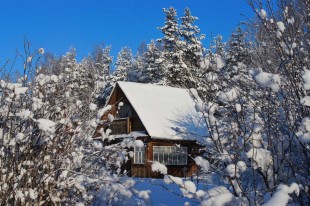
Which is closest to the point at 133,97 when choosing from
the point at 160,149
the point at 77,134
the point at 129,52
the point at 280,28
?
the point at 160,149

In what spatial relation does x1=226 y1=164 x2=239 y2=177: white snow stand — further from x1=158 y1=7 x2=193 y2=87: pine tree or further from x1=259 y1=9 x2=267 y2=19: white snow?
x1=158 y1=7 x2=193 y2=87: pine tree

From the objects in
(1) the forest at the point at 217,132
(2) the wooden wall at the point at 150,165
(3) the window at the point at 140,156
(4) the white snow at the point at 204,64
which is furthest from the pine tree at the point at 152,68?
(4) the white snow at the point at 204,64

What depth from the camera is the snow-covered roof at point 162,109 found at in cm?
2358

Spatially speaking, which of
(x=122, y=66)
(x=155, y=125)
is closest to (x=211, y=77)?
(x=155, y=125)

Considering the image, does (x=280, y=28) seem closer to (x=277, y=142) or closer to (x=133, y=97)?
(x=277, y=142)

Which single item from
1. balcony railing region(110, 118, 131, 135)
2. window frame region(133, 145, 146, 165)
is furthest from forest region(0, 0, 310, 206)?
balcony railing region(110, 118, 131, 135)

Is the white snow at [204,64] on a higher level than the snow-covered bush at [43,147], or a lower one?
higher

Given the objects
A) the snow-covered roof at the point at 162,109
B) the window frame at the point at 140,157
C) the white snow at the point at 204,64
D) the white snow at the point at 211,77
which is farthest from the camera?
the window frame at the point at 140,157

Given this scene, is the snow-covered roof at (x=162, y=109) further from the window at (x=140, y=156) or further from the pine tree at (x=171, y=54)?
the pine tree at (x=171, y=54)

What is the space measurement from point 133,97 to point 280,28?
834 inches

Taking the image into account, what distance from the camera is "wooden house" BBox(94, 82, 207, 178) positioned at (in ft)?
77.5

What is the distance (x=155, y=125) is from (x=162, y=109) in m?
2.26

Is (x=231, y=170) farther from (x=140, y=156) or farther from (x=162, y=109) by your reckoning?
(x=162, y=109)

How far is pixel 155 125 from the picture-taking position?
23.7m
